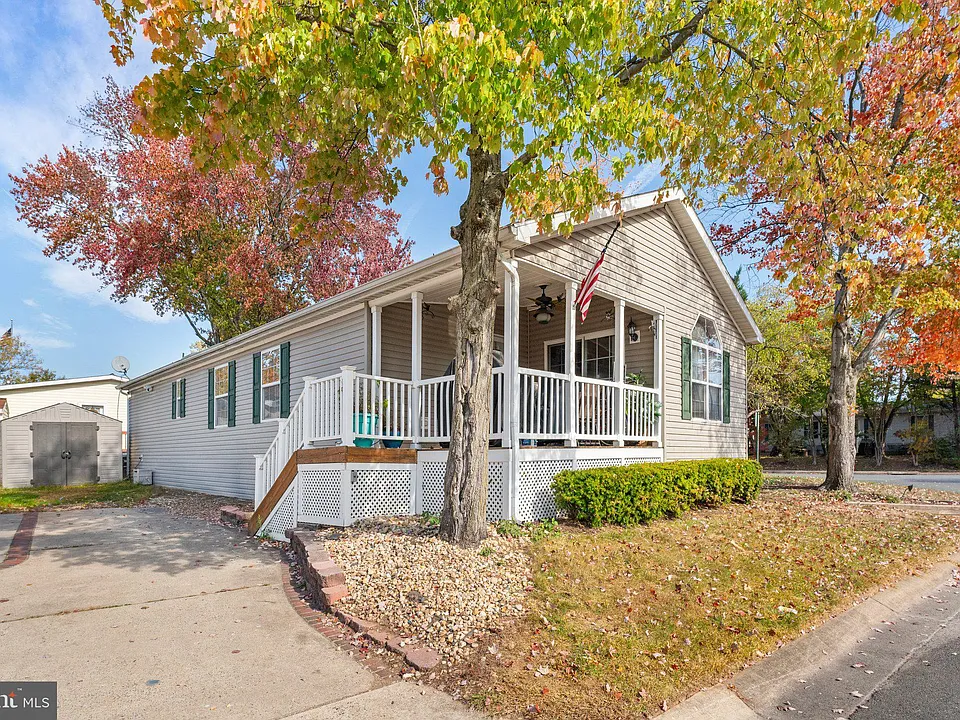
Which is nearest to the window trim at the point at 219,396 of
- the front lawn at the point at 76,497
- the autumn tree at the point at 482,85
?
the front lawn at the point at 76,497

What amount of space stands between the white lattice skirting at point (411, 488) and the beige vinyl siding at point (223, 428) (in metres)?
2.27

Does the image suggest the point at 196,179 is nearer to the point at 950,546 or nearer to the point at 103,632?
the point at 103,632

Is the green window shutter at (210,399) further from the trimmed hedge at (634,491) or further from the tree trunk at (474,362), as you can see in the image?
the tree trunk at (474,362)

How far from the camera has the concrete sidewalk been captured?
3607mm

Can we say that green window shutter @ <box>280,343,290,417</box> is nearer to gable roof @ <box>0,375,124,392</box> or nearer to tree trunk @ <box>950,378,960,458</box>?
gable roof @ <box>0,375,124,392</box>

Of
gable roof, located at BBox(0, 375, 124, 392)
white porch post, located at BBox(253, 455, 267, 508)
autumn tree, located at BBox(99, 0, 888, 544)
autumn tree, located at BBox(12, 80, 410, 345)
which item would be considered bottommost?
white porch post, located at BBox(253, 455, 267, 508)

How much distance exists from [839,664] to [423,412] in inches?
245

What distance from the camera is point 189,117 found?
6000 millimetres

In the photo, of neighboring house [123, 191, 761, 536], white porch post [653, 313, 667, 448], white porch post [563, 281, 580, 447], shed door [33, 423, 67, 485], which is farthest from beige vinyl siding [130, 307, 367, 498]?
white porch post [653, 313, 667, 448]

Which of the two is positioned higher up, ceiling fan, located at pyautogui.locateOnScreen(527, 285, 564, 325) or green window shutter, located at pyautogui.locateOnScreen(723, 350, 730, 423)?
ceiling fan, located at pyautogui.locateOnScreen(527, 285, 564, 325)

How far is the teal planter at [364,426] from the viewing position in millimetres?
8383

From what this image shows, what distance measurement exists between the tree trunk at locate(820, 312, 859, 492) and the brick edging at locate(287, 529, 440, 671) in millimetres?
11491

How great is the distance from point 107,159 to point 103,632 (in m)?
19.9

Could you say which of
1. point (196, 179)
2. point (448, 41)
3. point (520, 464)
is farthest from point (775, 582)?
point (196, 179)
